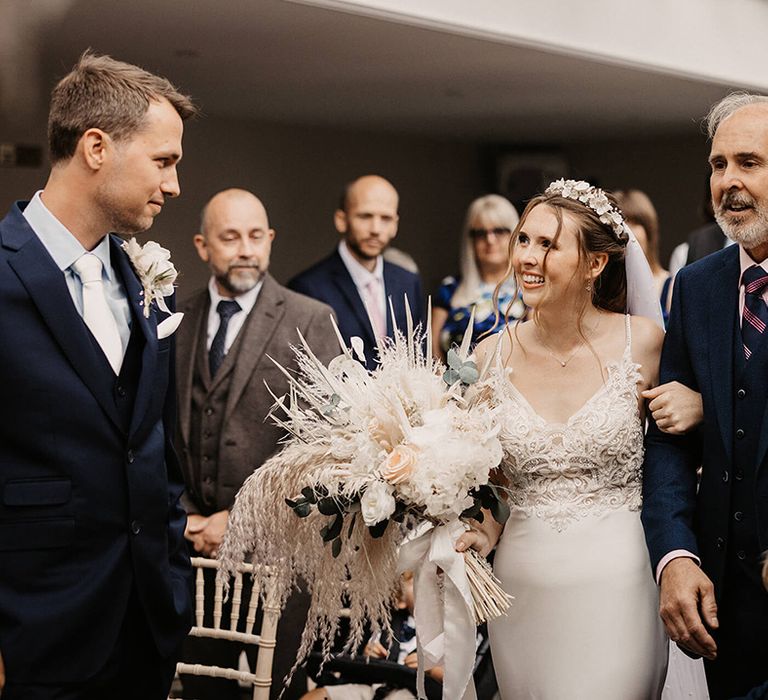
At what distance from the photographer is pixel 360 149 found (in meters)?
11.4

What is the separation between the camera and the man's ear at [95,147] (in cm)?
262

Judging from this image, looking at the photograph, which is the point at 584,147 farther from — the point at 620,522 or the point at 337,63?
the point at 620,522

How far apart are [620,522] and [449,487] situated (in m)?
0.65

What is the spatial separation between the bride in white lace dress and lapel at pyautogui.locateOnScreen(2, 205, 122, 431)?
3.41ft

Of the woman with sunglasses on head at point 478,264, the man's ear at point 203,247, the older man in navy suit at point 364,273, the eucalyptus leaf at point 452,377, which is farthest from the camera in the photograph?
the woman with sunglasses on head at point 478,264

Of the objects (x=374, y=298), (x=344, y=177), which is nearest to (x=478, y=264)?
(x=374, y=298)

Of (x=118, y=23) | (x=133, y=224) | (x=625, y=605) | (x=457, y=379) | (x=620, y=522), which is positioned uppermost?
(x=118, y=23)

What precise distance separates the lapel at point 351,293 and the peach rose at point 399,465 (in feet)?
9.75

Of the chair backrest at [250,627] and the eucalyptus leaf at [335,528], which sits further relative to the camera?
the chair backrest at [250,627]

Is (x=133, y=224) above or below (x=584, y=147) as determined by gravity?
below

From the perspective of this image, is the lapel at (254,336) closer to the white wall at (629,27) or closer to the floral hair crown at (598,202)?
the floral hair crown at (598,202)

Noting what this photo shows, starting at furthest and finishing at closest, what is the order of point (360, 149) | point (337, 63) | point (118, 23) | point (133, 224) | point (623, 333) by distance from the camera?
1. point (360, 149)
2. point (337, 63)
3. point (118, 23)
4. point (623, 333)
5. point (133, 224)

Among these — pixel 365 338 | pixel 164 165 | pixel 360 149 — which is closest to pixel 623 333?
pixel 164 165

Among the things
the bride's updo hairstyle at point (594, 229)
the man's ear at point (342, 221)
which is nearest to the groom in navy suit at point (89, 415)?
the bride's updo hairstyle at point (594, 229)
